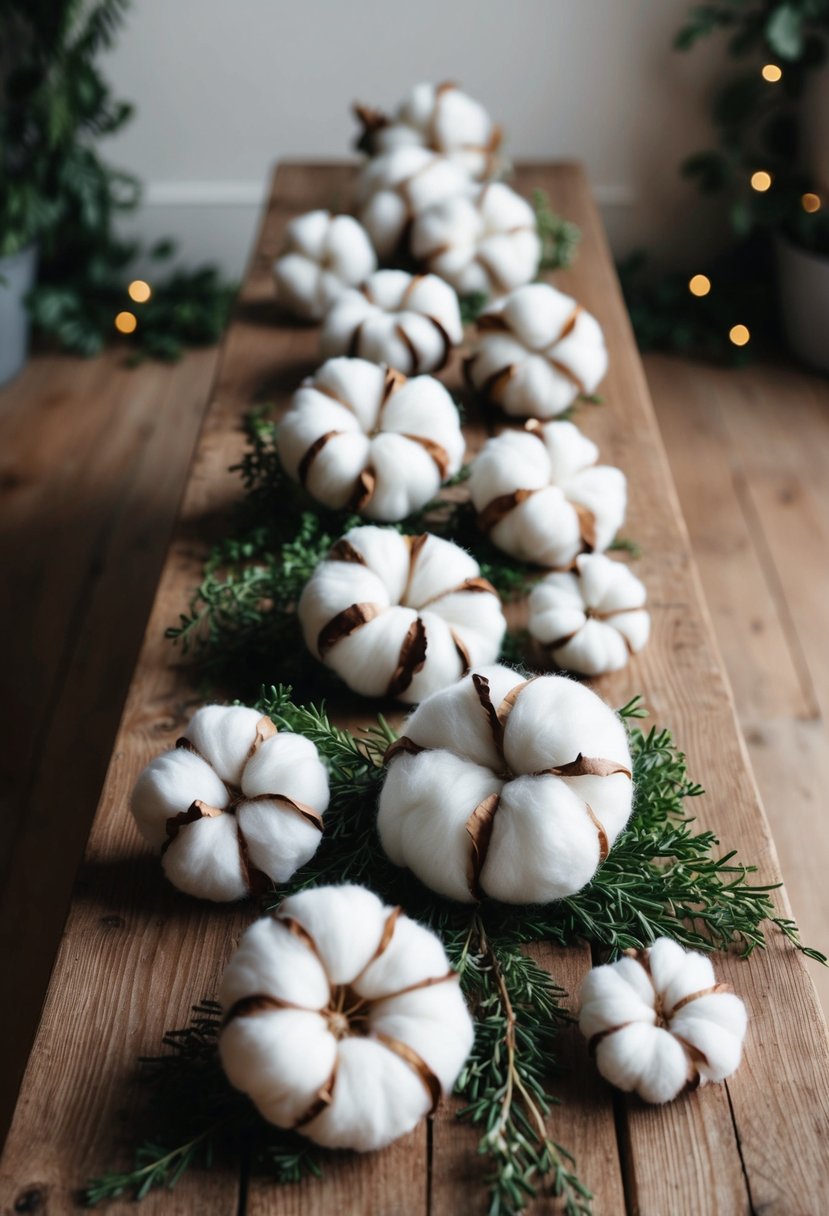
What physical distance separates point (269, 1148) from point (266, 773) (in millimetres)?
258

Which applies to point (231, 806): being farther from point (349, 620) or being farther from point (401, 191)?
point (401, 191)

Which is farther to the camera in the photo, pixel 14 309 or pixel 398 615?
pixel 14 309

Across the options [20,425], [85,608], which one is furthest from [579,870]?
[20,425]

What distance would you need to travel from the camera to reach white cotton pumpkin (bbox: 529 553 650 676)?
3.66 feet

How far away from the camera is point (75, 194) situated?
105 inches

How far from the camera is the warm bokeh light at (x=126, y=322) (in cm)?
300

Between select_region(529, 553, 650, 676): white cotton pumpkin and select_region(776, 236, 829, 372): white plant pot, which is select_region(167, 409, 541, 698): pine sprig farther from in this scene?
select_region(776, 236, 829, 372): white plant pot

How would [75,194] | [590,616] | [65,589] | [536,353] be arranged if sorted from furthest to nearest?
[75,194]
[65,589]
[536,353]
[590,616]

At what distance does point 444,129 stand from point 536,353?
25.5 inches

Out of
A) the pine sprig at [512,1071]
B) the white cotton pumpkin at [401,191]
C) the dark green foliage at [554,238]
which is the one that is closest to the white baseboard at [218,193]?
the dark green foliage at [554,238]

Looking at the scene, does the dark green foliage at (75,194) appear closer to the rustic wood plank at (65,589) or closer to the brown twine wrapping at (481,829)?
the rustic wood plank at (65,589)

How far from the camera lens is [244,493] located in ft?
4.63

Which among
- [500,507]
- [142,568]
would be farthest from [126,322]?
[500,507]

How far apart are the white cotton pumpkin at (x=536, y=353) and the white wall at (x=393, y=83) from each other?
1.67 meters
